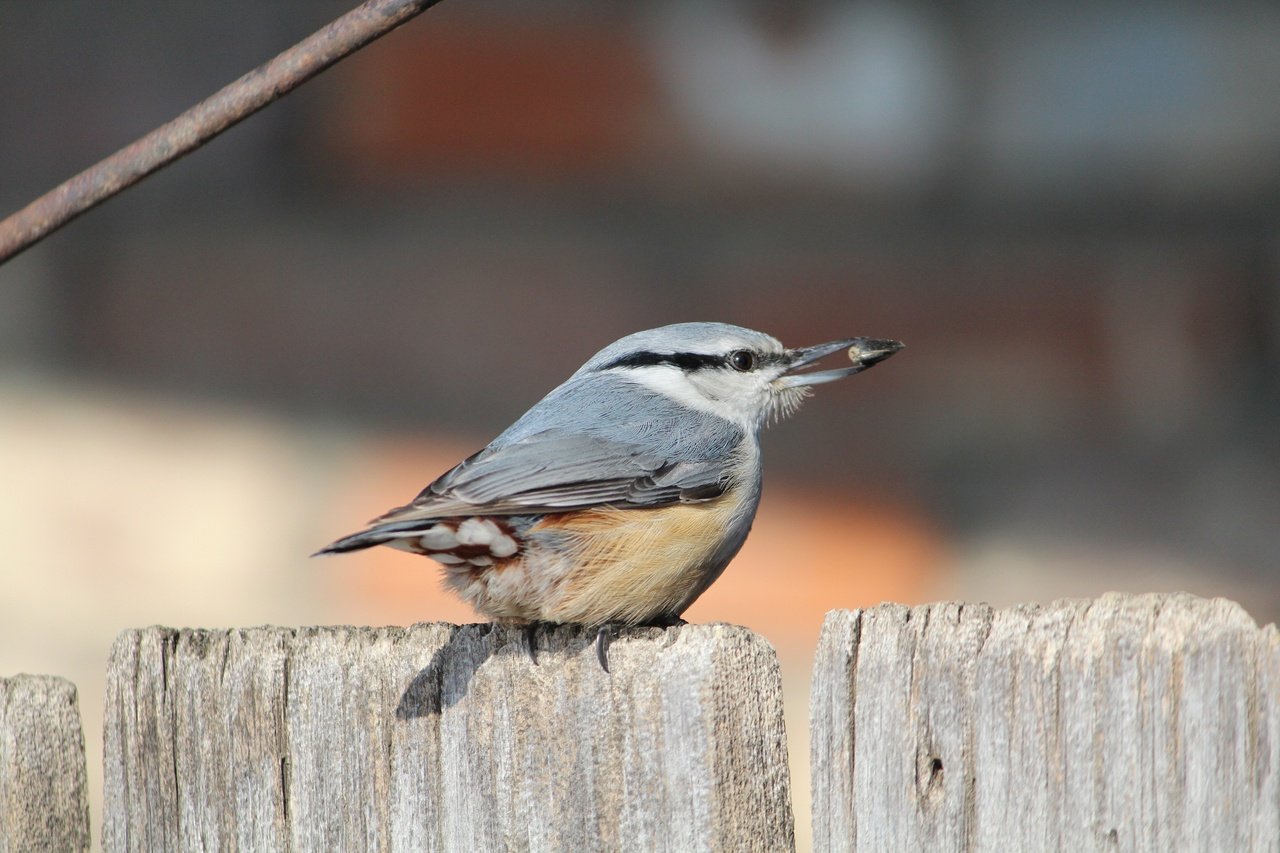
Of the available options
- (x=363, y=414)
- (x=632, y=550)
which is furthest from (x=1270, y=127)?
(x=363, y=414)

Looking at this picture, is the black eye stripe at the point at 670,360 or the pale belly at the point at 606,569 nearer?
the pale belly at the point at 606,569

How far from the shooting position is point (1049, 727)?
1.43 meters

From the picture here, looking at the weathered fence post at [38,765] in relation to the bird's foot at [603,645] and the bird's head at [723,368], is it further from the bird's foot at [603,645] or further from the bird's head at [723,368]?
the bird's head at [723,368]

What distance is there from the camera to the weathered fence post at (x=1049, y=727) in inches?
53.5

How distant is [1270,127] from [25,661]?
3229 mm

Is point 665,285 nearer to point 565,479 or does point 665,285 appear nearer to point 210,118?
point 565,479

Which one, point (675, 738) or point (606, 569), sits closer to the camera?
point (675, 738)

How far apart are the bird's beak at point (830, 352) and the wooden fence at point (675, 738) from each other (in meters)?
1.09

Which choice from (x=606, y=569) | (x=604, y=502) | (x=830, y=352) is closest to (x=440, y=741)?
(x=606, y=569)

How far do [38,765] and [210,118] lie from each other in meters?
0.81

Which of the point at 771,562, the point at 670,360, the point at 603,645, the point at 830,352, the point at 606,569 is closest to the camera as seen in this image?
the point at 603,645

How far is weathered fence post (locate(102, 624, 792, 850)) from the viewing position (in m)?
1.57

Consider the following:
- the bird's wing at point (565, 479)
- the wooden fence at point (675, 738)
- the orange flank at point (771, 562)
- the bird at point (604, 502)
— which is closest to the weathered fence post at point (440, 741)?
the wooden fence at point (675, 738)

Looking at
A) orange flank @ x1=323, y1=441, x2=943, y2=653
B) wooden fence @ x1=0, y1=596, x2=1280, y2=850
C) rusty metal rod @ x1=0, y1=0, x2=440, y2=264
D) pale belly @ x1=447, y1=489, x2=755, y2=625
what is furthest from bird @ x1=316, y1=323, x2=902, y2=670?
rusty metal rod @ x1=0, y1=0, x2=440, y2=264
